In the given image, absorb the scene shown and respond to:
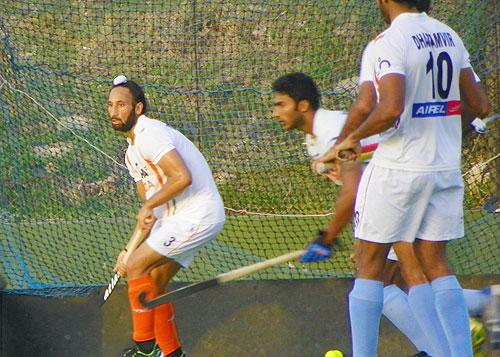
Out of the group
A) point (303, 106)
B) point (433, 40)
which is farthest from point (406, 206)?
point (303, 106)

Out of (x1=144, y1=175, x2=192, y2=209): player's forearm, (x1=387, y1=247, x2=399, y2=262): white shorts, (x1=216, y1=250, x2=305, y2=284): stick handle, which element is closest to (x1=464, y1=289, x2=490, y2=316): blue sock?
(x1=387, y1=247, x2=399, y2=262): white shorts

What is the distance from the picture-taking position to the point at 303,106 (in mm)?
5438

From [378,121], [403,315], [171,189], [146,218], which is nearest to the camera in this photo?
[378,121]

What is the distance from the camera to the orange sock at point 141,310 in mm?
5828

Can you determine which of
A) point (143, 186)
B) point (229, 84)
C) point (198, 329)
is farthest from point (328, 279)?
point (229, 84)

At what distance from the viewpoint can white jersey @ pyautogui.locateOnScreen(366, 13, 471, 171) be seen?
15.7 ft

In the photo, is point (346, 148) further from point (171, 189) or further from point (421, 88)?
point (171, 189)

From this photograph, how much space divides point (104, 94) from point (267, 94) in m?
1.06

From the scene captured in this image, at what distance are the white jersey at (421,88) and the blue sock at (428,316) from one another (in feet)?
1.81

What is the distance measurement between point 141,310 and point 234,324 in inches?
32.6

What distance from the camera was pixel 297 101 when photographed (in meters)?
5.44

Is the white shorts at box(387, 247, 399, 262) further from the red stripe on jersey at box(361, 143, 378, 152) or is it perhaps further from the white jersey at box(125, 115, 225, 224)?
the white jersey at box(125, 115, 225, 224)

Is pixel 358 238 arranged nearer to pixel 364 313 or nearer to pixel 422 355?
pixel 364 313

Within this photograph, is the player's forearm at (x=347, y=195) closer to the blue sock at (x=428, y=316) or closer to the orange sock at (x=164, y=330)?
the blue sock at (x=428, y=316)
